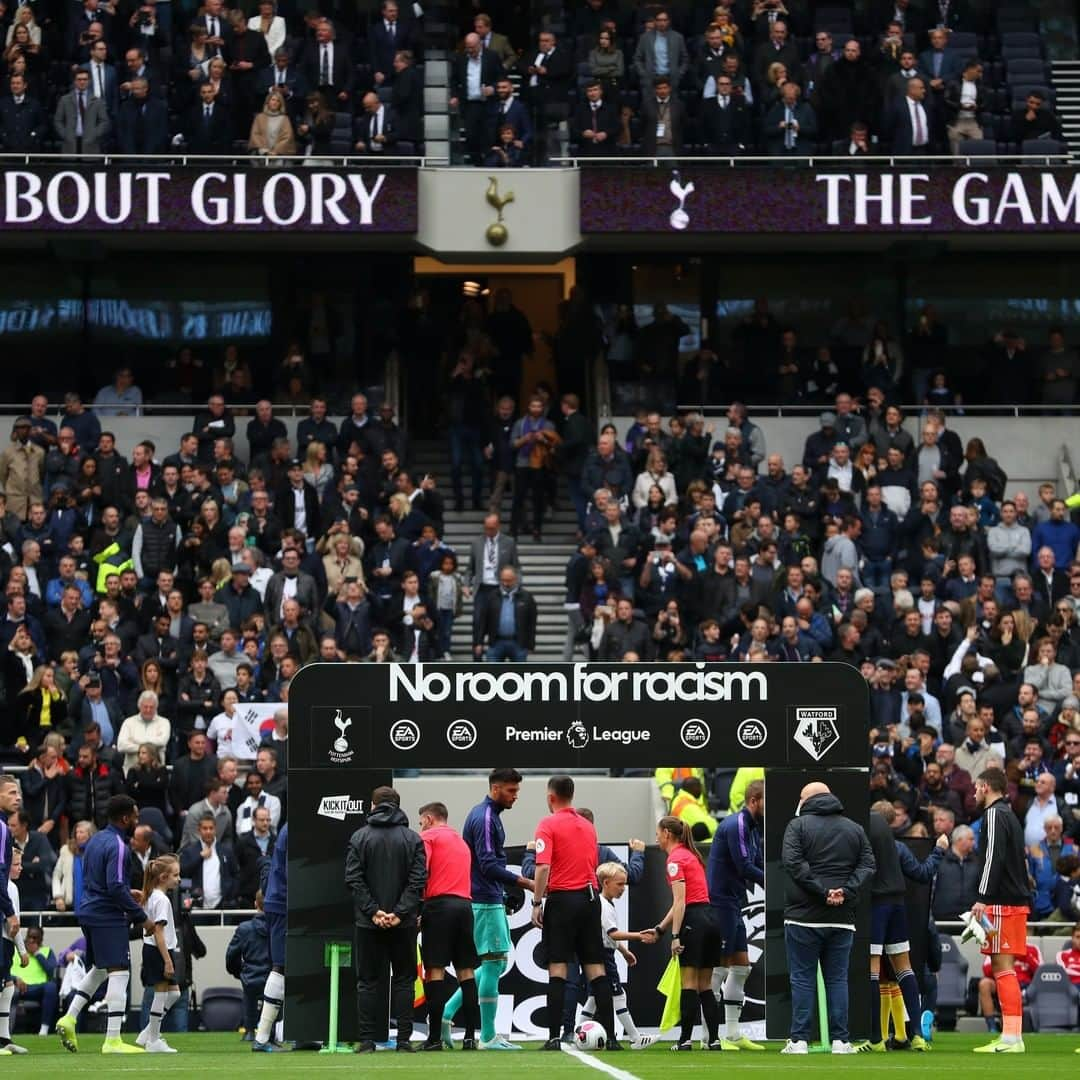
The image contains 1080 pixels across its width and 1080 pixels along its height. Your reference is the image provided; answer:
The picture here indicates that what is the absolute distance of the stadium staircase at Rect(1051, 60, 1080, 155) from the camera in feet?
115

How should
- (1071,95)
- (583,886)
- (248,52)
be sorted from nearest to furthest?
(583,886), (248,52), (1071,95)

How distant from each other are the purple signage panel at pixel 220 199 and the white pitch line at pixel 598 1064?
52.3 ft

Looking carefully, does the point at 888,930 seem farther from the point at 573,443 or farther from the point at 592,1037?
the point at 573,443

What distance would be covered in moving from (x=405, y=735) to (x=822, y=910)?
10.8 feet

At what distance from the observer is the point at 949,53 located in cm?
3325

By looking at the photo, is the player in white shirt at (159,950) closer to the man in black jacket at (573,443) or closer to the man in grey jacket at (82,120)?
the man in black jacket at (573,443)

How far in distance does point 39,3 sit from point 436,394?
24.0 ft

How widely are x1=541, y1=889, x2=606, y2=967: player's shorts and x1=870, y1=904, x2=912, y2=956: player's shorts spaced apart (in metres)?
2.05

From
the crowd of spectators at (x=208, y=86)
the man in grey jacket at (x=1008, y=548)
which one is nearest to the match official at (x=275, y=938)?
the man in grey jacket at (x=1008, y=548)

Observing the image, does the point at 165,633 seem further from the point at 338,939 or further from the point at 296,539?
the point at 338,939

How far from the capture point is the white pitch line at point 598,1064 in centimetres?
1441

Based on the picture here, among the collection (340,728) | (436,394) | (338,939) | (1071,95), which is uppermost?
(1071,95)

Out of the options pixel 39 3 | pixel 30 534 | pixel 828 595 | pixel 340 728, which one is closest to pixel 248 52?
pixel 39 3

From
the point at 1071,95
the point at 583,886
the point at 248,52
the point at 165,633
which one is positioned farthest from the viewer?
the point at 1071,95
